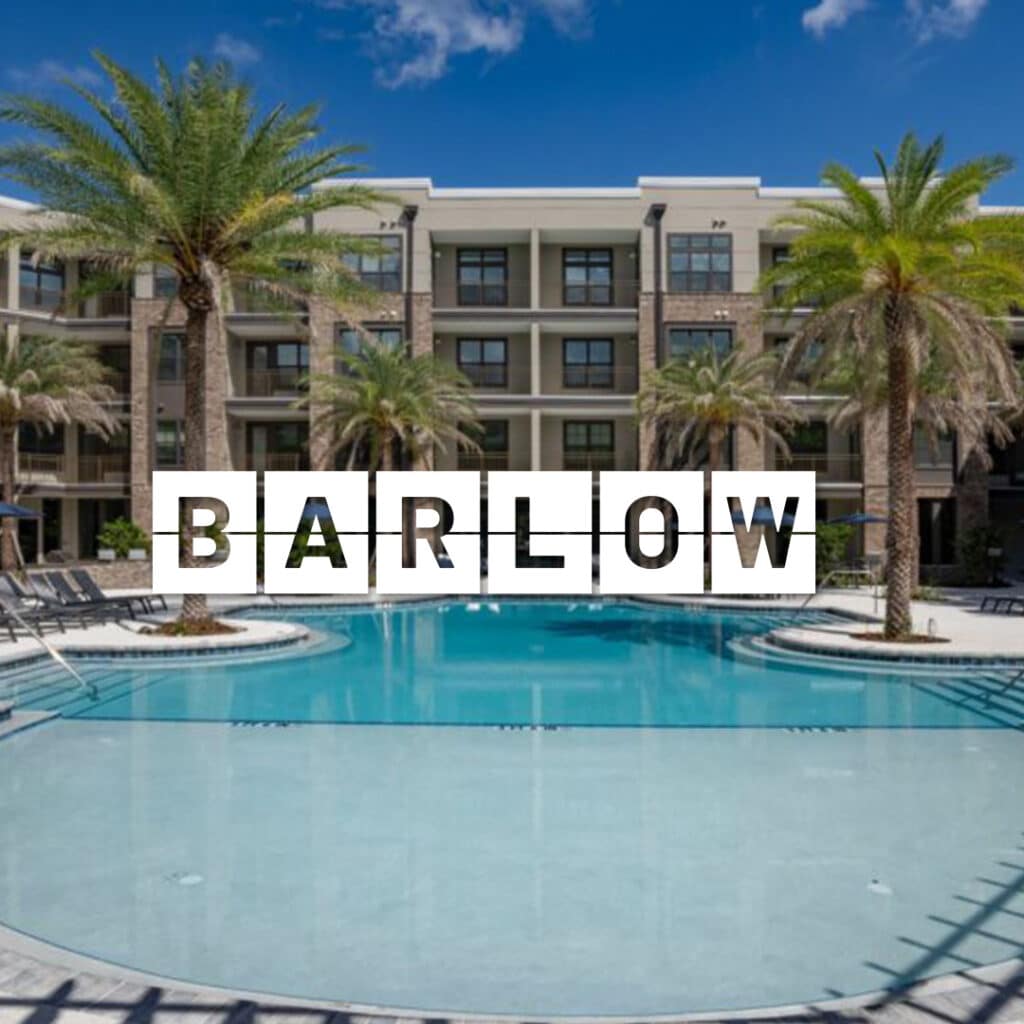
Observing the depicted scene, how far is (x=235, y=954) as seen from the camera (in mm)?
5426

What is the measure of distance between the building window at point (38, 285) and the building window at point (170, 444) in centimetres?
611

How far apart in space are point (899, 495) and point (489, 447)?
71.5 feet

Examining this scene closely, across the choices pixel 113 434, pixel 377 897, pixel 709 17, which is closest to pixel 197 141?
pixel 709 17

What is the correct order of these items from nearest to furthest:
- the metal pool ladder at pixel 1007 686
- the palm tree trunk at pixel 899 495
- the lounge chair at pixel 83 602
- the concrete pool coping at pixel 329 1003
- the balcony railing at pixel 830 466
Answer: the concrete pool coping at pixel 329 1003 < the metal pool ladder at pixel 1007 686 < the palm tree trunk at pixel 899 495 < the lounge chair at pixel 83 602 < the balcony railing at pixel 830 466

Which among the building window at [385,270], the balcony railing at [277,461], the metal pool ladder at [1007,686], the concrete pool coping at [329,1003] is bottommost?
the metal pool ladder at [1007,686]

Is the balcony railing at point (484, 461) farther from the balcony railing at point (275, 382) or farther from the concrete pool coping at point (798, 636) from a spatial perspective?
the concrete pool coping at point (798, 636)

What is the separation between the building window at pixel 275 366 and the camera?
37.4m

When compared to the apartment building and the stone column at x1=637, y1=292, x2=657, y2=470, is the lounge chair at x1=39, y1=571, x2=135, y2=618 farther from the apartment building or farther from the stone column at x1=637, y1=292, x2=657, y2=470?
the stone column at x1=637, y1=292, x2=657, y2=470

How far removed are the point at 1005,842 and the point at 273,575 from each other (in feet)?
80.3

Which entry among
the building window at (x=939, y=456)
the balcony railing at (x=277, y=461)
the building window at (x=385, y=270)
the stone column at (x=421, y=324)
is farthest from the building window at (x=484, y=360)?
the building window at (x=939, y=456)

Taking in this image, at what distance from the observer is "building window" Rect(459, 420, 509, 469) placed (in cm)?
3775

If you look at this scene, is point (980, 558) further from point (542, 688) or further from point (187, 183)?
point (187, 183)

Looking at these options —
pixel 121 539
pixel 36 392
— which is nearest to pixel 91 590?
pixel 121 539

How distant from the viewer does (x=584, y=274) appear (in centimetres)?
3803
